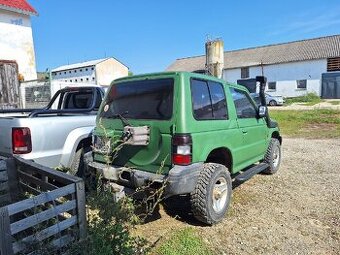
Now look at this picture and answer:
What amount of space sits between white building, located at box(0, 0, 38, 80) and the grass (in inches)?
436

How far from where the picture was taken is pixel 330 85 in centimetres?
3406

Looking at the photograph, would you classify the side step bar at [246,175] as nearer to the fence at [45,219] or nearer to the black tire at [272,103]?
the fence at [45,219]

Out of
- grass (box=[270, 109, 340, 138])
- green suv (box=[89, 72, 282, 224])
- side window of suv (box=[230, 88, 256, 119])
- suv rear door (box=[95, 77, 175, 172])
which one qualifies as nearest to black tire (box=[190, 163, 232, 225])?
green suv (box=[89, 72, 282, 224])

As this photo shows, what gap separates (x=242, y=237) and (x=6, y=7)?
12.9 metres

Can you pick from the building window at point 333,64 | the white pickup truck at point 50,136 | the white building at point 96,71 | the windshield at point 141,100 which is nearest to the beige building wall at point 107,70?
the white building at point 96,71

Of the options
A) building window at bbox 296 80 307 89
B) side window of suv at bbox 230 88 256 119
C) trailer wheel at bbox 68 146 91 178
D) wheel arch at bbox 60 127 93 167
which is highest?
building window at bbox 296 80 307 89

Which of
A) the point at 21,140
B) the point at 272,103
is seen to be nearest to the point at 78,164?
the point at 21,140

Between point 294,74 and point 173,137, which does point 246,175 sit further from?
point 294,74

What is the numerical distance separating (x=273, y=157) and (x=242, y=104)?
178 cm

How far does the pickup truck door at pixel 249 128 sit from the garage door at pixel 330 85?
104 ft

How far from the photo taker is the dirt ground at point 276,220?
3.75 m

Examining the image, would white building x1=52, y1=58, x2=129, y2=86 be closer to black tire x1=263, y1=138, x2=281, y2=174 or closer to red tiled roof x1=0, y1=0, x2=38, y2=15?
red tiled roof x1=0, y1=0, x2=38, y2=15

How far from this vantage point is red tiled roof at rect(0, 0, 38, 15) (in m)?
12.8

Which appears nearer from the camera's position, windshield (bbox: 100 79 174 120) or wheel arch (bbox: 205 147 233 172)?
windshield (bbox: 100 79 174 120)
